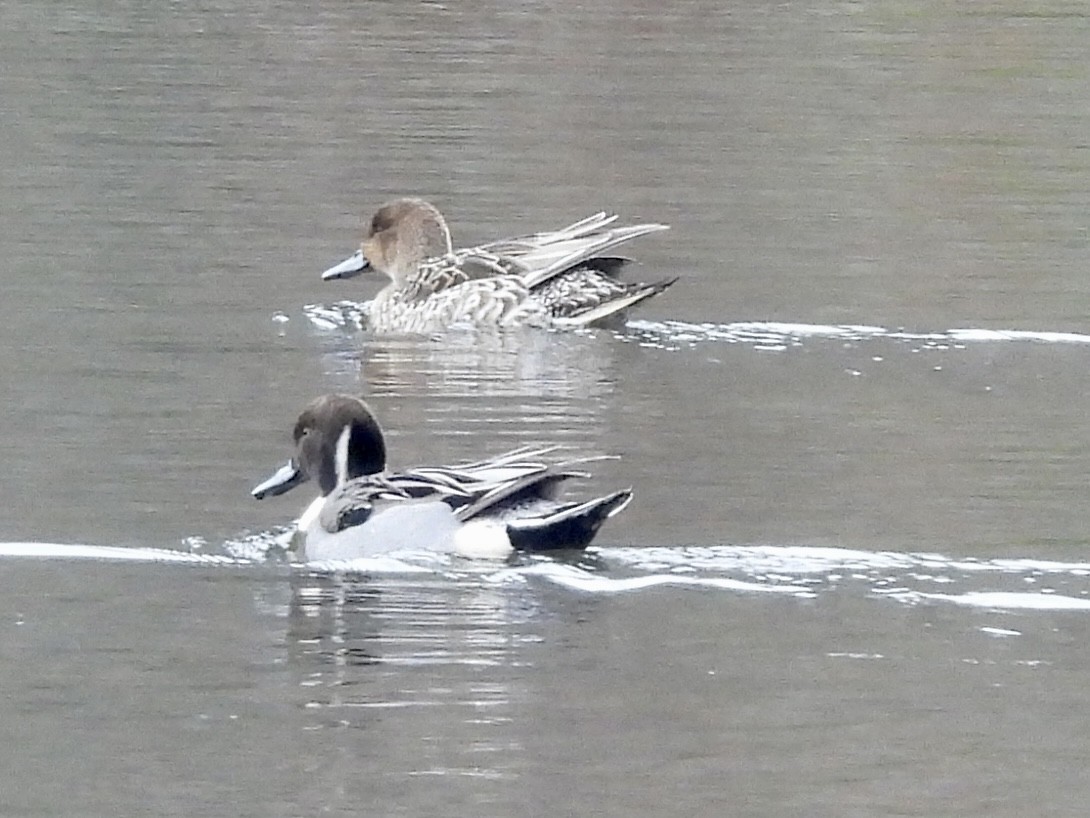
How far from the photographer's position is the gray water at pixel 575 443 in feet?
22.0

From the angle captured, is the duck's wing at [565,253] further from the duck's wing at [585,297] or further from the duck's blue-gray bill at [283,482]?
the duck's blue-gray bill at [283,482]

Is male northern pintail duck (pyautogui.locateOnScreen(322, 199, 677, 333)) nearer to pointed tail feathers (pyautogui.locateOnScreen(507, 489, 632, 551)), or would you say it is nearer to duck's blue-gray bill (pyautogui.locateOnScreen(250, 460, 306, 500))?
duck's blue-gray bill (pyautogui.locateOnScreen(250, 460, 306, 500))

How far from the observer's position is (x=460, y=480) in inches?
319

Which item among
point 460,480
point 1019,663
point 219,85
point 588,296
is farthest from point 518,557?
point 219,85

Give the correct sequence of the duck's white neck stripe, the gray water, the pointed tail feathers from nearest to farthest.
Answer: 1. the gray water
2. the pointed tail feathers
3. the duck's white neck stripe

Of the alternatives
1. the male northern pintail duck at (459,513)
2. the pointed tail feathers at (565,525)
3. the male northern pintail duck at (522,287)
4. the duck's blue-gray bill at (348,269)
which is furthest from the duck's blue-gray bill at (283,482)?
the duck's blue-gray bill at (348,269)

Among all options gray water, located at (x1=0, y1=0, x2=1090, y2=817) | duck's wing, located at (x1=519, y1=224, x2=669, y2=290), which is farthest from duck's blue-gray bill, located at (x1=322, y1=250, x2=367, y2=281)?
duck's wing, located at (x1=519, y1=224, x2=669, y2=290)

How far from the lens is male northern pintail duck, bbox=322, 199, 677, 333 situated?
11953 millimetres

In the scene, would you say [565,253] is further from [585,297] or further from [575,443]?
[575,443]

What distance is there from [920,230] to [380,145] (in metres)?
3.74

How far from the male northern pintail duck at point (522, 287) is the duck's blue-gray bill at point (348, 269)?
36cm

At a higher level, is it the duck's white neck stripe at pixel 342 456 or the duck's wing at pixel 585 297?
the duck's wing at pixel 585 297

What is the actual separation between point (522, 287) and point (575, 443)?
7.90ft

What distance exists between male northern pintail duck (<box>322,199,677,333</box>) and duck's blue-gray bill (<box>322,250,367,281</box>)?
1.17 feet
